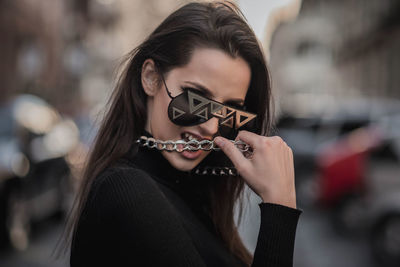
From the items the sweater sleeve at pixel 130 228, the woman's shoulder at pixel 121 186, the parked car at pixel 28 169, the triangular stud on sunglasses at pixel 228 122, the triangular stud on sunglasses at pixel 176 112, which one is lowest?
the parked car at pixel 28 169

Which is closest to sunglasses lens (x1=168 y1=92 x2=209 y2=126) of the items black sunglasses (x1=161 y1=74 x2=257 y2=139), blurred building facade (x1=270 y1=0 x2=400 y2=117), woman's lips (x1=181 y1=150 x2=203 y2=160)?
black sunglasses (x1=161 y1=74 x2=257 y2=139)

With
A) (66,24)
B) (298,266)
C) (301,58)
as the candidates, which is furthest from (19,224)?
(301,58)

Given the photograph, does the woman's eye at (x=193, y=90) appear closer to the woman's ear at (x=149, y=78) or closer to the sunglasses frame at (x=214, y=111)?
the sunglasses frame at (x=214, y=111)

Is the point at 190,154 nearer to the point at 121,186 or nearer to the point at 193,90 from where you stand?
the point at 193,90

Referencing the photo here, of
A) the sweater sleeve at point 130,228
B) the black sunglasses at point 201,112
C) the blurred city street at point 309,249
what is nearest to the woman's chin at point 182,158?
the black sunglasses at point 201,112

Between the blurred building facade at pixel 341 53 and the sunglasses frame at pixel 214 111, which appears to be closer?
the sunglasses frame at pixel 214 111

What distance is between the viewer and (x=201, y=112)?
1.50 meters

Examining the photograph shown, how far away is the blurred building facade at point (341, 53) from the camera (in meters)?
23.8

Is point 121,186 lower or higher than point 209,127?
lower

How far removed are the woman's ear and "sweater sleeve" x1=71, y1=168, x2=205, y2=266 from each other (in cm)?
35

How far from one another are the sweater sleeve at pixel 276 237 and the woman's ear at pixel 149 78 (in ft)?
1.91

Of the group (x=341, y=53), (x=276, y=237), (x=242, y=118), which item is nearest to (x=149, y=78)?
(x=242, y=118)

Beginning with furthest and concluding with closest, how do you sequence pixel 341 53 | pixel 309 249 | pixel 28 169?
pixel 341 53, pixel 309 249, pixel 28 169

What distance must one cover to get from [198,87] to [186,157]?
0.79 feet
